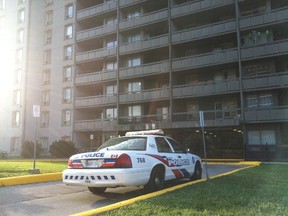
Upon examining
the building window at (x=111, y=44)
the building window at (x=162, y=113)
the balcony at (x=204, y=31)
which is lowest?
the building window at (x=162, y=113)

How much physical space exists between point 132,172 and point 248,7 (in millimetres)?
27053

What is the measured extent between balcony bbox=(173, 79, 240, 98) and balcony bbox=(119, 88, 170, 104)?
1.19m

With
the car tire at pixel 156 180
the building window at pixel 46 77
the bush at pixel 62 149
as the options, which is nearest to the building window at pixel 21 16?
the building window at pixel 46 77

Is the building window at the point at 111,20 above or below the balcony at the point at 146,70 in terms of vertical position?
above

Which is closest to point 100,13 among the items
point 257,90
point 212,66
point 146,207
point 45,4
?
point 45,4

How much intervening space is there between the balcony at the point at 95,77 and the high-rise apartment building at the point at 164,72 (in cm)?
12

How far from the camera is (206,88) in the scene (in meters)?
30.3

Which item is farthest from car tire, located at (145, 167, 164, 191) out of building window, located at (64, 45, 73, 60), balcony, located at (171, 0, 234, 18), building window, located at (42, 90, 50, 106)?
building window, located at (42, 90, 50, 106)

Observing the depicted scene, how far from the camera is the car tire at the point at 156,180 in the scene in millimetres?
8680

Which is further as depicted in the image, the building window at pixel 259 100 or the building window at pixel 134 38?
the building window at pixel 134 38

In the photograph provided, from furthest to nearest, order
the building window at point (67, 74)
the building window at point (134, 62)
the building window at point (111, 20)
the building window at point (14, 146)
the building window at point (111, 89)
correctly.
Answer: the building window at point (14, 146)
the building window at point (67, 74)
the building window at point (111, 20)
the building window at point (111, 89)
the building window at point (134, 62)

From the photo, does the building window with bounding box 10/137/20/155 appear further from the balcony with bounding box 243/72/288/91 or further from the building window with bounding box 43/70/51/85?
the balcony with bounding box 243/72/288/91

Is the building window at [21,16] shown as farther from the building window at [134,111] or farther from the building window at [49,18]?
the building window at [134,111]

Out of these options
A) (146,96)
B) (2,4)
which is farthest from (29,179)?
(2,4)
